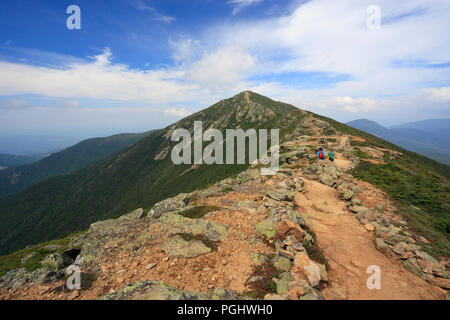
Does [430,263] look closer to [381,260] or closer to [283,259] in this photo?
[381,260]

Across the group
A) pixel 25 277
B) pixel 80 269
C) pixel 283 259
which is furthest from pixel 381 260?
pixel 25 277

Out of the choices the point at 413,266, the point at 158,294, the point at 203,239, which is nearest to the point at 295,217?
the point at 413,266

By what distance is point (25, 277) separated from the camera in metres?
12.6

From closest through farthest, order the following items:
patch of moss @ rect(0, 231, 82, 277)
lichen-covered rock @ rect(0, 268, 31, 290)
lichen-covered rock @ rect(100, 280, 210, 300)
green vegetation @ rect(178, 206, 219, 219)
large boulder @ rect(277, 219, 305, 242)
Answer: lichen-covered rock @ rect(100, 280, 210, 300) → lichen-covered rock @ rect(0, 268, 31, 290) → large boulder @ rect(277, 219, 305, 242) → green vegetation @ rect(178, 206, 219, 219) → patch of moss @ rect(0, 231, 82, 277)

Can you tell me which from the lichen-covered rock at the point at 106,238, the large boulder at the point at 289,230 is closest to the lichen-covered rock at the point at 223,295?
the large boulder at the point at 289,230

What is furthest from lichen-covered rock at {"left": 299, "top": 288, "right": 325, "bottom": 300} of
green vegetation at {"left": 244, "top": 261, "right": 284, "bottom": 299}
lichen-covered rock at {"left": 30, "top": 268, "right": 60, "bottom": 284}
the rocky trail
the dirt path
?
lichen-covered rock at {"left": 30, "top": 268, "right": 60, "bottom": 284}

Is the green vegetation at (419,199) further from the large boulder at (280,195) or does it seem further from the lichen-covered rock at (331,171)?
the large boulder at (280,195)

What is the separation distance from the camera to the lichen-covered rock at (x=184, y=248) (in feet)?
41.4

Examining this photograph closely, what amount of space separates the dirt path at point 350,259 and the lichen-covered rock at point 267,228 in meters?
3.71

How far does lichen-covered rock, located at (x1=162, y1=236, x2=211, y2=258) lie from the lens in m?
12.6

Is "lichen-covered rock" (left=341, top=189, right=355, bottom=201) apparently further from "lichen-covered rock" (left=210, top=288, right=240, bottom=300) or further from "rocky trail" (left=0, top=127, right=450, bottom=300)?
"lichen-covered rock" (left=210, top=288, right=240, bottom=300)

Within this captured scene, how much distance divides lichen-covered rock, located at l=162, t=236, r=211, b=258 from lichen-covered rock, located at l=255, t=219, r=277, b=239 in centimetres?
399

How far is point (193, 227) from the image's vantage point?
15.3 metres
